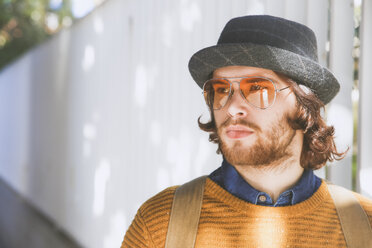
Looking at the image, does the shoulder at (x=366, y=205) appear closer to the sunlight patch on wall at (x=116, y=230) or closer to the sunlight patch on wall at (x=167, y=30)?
the sunlight patch on wall at (x=167, y=30)

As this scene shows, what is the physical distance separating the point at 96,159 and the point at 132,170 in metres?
1.15

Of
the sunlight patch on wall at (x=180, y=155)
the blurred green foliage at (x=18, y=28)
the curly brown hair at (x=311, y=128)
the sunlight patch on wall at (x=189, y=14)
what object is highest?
the sunlight patch on wall at (x=189, y=14)

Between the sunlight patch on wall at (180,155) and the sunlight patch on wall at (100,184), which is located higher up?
the sunlight patch on wall at (180,155)

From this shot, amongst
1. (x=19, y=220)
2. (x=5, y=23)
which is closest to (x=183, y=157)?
(x=19, y=220)

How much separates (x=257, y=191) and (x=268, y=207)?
9 cm

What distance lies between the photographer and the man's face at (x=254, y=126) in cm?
171

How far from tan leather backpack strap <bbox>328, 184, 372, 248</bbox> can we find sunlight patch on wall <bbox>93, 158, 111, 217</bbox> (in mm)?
3226

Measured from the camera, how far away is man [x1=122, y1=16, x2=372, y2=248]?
1.65 m

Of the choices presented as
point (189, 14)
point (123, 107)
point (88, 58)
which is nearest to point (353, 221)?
point (189, 14)

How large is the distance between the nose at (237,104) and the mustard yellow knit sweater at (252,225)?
33 centimetres

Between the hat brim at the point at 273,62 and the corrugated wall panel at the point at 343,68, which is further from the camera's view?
the corrugated wall panel at the point at 343,68

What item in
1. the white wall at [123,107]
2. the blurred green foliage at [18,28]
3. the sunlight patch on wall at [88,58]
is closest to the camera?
the white wall at [123,107]

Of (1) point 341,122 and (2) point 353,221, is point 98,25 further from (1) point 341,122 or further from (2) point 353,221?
(2) point 353,221

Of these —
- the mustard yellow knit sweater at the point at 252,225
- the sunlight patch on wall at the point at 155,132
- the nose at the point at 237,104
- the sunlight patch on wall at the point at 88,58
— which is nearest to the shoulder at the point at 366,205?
the mustard yellow knit sweater at the point at 252,225
